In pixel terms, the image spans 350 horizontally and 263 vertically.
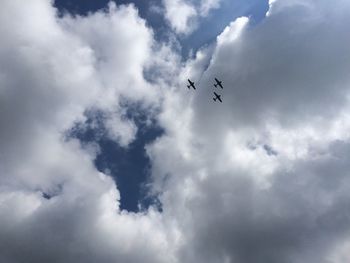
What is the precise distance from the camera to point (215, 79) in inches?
7776
